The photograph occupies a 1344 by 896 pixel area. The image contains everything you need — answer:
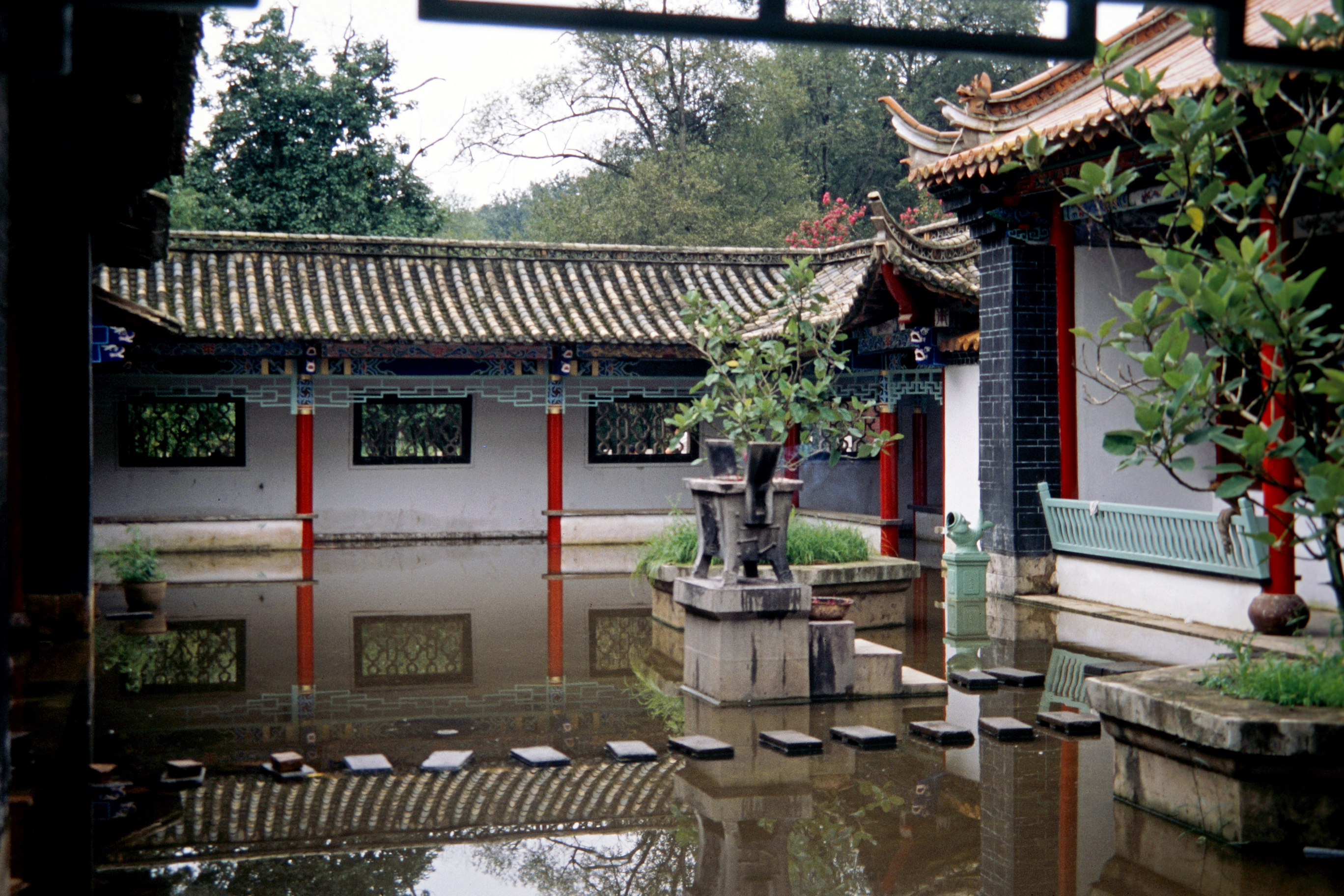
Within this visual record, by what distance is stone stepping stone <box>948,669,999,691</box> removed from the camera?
7.89 m

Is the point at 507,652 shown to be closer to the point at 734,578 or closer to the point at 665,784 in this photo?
the point at 734,578

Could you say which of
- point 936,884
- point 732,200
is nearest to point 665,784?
point 936,884

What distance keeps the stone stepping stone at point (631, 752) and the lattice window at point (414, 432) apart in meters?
12.5

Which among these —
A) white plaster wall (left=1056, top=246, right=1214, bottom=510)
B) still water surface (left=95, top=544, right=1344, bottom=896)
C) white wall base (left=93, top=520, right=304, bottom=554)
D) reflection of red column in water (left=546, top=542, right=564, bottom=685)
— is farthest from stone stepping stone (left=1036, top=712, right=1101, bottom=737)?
white wall base (left=93, top=520, right=304, bottom=554)

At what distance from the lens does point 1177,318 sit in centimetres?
492

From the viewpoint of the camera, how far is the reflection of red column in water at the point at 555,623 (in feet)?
28.5

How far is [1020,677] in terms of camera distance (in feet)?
26.1

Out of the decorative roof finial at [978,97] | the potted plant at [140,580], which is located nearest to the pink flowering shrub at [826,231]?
the decorative roof finial at [978,97]

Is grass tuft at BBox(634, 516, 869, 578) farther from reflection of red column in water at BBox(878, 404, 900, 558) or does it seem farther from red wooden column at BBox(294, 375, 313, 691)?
red wooden column at BBox(294, 375, 313, 691)

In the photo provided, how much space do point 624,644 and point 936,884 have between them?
5.42m

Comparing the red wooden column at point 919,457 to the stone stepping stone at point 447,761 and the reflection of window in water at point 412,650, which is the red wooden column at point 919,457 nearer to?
the reflection of window in water at point 412,650

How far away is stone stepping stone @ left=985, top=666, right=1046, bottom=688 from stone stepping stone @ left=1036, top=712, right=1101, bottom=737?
3.63ft

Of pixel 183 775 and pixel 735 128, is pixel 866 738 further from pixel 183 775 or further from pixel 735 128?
pixel 735 128

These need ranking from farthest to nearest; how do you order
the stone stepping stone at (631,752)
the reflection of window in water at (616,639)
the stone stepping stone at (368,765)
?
the reflection of window in water at (616,639) < the stone stepping stone at (631,752) < the stone stepping stone at (368,765)
